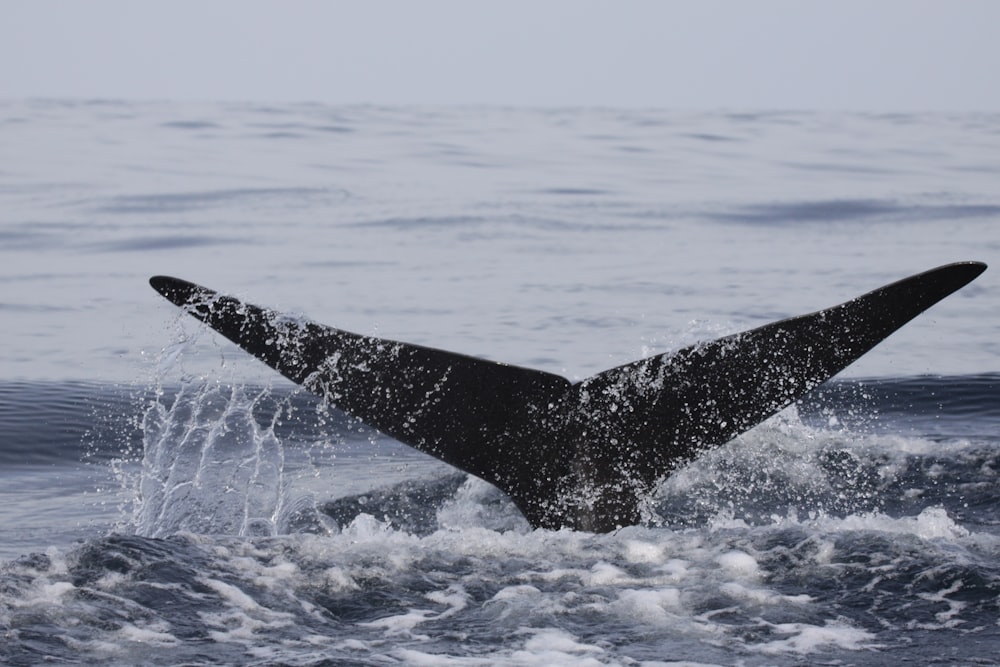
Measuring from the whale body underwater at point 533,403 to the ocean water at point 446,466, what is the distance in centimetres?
27

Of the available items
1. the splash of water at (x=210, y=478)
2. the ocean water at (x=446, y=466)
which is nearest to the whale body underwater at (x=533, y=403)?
the ocean water at (x=446, y=466)

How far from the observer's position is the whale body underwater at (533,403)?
226 inches

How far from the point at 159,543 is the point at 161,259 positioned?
10820mm

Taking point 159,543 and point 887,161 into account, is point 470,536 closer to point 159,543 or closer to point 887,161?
point 159,543

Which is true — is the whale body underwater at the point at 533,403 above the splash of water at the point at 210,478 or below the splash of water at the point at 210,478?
above

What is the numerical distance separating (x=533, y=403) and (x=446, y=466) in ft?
7.96

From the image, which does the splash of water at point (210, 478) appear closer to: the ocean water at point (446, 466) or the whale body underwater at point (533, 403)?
the ocean water at point (446, 466)

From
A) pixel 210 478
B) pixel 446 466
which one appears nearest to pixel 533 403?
pixel 446 466

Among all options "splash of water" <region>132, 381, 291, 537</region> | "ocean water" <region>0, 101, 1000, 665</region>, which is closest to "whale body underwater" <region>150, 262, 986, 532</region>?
"ocean water" <region>0, 101, 1000, 665</region>

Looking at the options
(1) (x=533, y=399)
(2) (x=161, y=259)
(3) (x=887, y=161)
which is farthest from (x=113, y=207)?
(1) (x=533, y=399)

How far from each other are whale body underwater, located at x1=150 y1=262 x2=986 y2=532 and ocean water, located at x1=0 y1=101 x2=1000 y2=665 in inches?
10.7

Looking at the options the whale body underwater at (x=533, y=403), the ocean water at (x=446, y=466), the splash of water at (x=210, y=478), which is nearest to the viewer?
the ocean water at (x=446, y=466)

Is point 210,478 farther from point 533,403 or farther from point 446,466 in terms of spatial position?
point 533,403

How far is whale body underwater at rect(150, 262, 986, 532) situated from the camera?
5730 mm
